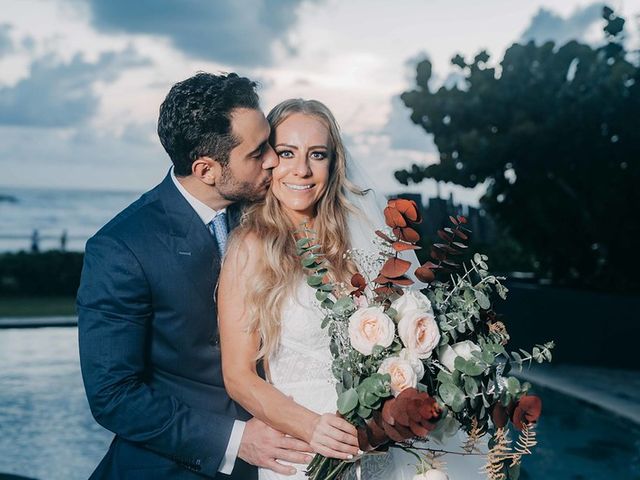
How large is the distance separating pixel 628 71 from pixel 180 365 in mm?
8742

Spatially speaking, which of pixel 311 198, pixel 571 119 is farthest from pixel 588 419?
pixel 311 198

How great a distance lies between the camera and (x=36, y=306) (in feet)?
48.0

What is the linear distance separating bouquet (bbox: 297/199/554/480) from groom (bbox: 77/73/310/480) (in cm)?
32

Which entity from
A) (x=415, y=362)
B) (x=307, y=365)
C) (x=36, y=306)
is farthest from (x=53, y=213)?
(x=415, y=362)

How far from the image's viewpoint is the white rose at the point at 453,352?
2072 millimetres

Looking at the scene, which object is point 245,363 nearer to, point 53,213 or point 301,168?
point 301,168

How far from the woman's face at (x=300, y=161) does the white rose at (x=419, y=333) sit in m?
0.74

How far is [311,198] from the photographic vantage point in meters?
2.67

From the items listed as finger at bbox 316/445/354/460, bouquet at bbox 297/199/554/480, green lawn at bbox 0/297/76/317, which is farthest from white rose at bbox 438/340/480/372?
green lawn at bbox 0/297/76/317

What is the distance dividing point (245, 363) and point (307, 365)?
295 mm

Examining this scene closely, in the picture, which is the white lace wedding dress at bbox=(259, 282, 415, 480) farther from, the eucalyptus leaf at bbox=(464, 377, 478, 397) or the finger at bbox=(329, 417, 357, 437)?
the eucalyptus leaf at bbox=(464, 377, 478, 397)

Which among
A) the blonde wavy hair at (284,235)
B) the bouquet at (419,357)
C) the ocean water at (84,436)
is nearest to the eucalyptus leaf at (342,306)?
the bouquet at (419,357)

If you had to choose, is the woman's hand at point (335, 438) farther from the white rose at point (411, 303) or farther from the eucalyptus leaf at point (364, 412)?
the white rose at point (411, 303)

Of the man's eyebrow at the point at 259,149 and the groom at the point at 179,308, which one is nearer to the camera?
the groom at the point at 179,308
